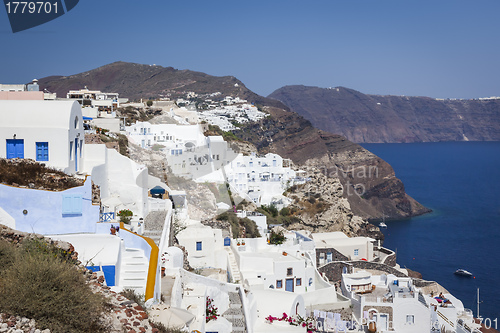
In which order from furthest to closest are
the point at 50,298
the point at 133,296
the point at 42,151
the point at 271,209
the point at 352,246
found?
the point at 271,209
the point at 352,246
the point at 42,151
the point at 133,296
the point at 50,298

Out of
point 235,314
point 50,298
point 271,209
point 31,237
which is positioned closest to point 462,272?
point 271,209

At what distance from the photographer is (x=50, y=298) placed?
13.3 feet

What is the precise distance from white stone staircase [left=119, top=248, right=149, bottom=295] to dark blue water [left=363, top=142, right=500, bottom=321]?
73.3 ft

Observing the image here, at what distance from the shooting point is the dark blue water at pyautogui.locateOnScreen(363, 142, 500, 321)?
102 feet

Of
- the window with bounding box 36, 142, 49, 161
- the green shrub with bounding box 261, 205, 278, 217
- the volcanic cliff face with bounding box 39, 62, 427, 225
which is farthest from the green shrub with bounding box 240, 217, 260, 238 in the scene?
the volcanic cliff face with bounding box 39, 62, 427, 225

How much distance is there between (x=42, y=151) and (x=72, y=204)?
7.14 feet

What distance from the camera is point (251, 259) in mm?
13297

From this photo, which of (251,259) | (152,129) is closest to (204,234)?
(251,259)

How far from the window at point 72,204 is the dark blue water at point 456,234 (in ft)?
76.3

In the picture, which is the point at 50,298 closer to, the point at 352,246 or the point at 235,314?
the point at 235,314

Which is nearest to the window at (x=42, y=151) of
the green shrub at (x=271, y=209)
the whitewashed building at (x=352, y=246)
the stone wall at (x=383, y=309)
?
the stone wall at (x=383, y=309)

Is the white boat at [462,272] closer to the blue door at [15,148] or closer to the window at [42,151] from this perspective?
the window at [42,151]

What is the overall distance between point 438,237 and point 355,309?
112 ft

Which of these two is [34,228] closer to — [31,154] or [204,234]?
[31,154]
